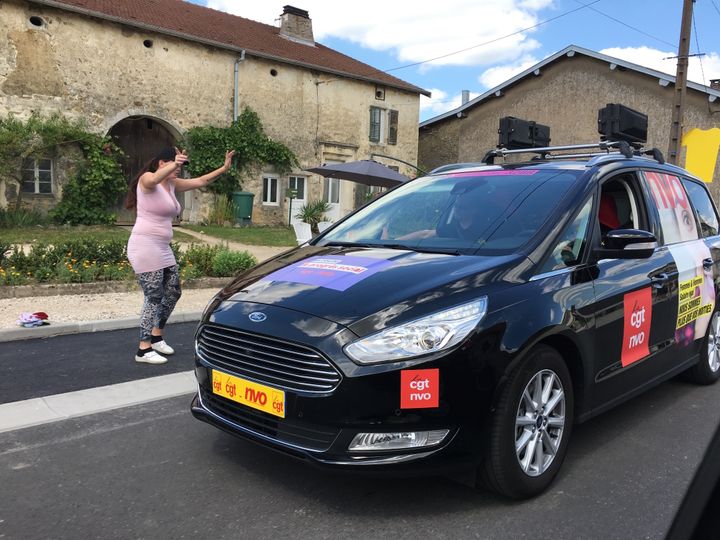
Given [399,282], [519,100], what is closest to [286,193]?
[519,100]

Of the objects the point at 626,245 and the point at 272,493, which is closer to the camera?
the point at 272,493

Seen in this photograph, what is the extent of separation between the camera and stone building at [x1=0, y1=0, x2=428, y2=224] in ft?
58.5

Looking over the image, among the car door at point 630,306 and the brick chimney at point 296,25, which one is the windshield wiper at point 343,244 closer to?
the car door at point 630,306

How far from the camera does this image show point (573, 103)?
82.5ft

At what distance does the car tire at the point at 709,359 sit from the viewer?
4883 millimetres

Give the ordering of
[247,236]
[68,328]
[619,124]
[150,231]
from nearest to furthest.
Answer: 1. [150,231]
2. [619,124]
3. [68,328]
4. [247,236]

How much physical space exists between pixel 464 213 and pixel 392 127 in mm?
24651

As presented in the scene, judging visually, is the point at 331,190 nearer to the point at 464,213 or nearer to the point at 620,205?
the point at 620,205

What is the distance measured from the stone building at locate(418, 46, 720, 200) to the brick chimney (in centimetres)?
760

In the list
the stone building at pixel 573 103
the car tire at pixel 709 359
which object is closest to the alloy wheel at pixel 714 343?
the car tire at pixel 709 359

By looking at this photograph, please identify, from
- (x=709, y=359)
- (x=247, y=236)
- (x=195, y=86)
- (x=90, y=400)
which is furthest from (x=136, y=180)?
(x=195, y=86)

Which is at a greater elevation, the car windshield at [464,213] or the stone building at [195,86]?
the stone building at [195,86]

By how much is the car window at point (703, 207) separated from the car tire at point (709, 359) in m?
0.71

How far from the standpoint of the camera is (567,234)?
134 inches
